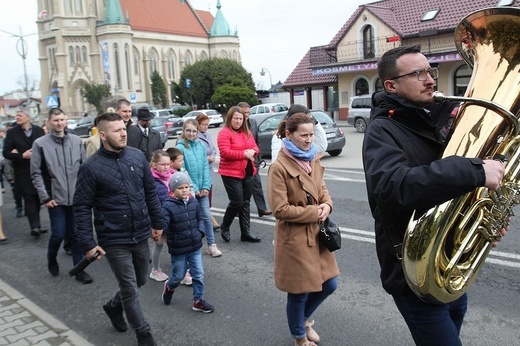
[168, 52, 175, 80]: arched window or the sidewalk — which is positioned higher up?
[168, 52, 175, 80]: arched window

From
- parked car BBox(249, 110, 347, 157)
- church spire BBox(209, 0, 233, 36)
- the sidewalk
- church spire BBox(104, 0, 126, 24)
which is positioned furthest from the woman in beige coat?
church spire BBox(209, 0, 233, 36)

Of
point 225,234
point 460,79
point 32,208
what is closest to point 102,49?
point 460,79

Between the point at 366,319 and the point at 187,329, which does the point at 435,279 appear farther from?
the point at 187,329

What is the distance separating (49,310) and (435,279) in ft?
12.8

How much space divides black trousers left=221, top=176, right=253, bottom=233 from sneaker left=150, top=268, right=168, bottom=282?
1374mm

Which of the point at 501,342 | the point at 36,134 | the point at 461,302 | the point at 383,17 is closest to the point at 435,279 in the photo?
the point at 461,302

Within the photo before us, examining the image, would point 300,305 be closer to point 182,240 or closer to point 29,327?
point 182,240

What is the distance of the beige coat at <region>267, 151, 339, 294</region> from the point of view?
3479 mm

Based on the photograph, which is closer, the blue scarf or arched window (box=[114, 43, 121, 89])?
the blue scarf

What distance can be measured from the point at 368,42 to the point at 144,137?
88.4ft

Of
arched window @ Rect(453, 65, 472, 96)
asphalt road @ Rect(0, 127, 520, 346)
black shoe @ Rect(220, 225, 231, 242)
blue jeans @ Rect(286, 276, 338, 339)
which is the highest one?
arched window @ Rect(453, 65, 472, 96)

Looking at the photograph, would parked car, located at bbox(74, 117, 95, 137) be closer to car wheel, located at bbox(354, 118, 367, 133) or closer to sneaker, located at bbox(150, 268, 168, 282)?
car wheel, located at bbox(354, 118, 367, 133)

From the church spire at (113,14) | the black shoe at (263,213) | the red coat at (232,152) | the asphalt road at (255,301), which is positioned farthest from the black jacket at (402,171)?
the church spire at (113,14)

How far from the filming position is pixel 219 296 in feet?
15.9
